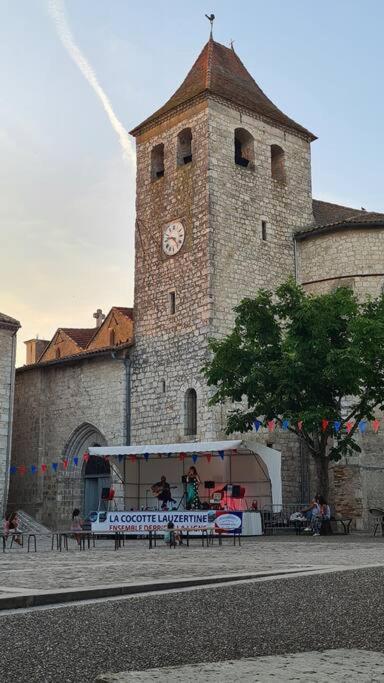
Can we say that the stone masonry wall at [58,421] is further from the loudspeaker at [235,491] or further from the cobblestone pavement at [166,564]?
the cobblestone pavement at [166,564]

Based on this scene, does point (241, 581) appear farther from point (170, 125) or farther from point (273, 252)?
point (170, 125)

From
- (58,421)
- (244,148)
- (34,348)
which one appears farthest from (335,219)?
(34,348)

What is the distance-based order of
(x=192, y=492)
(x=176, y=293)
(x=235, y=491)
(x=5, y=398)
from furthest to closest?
(x=176, y=293) → (x=5, y=398) → (x=192, y=492) → (x=235, y=491)

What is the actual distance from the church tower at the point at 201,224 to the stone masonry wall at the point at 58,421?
133cm

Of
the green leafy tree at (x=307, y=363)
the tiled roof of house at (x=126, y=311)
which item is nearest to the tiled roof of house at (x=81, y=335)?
the tiled roof of house at (x=126, y=311)

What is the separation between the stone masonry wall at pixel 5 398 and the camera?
26547mm

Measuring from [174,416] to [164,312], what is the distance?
3871 millimetres

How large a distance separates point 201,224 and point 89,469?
1065cm

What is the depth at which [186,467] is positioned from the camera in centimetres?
2545

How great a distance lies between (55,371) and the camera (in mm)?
32594

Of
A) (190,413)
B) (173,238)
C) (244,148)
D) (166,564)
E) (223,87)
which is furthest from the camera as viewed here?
(244,148)

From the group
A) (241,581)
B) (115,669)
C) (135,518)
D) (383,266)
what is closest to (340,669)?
(115,669)

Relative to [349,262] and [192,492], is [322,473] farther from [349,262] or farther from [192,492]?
[349,262]

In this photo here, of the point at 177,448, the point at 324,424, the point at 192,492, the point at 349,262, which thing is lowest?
the point at 192,492
